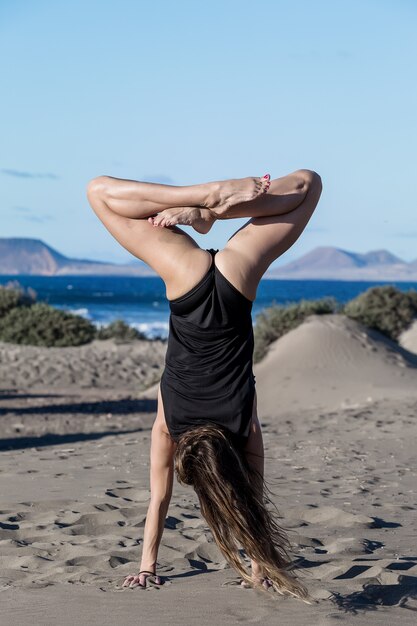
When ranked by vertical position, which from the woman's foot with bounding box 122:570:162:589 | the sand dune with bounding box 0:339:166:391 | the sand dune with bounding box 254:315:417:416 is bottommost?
the sand dune with bounding box 0:339:166:391

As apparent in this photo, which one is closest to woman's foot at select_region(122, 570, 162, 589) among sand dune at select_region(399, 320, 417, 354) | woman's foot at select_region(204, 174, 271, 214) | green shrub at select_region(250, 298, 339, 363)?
woman's foot at select_region(204, 174, 271, 214)

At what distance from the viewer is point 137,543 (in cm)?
588

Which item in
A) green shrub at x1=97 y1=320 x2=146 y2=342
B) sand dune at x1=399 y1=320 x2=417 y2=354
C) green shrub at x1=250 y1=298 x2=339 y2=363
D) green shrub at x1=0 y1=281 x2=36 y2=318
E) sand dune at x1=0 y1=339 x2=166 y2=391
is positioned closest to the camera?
green shrub at x1=250 y1=298 x2=339 y2=363

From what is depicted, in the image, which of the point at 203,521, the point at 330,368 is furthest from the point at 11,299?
the point at 203,521

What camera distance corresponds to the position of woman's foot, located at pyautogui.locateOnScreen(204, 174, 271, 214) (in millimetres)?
4355

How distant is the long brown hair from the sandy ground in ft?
0.65

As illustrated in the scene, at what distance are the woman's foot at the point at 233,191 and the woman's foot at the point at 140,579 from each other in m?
1.82

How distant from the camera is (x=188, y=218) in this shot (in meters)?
4.42

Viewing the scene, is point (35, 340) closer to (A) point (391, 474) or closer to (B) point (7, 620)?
(A) point (391, 474)

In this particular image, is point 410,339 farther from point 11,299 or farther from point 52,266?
point 52,266

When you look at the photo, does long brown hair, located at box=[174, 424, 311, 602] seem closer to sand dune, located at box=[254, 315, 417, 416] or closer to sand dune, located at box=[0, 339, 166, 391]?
sand dune, located at box=[254, 315, 417, 416]

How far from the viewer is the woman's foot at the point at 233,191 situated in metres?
4.36

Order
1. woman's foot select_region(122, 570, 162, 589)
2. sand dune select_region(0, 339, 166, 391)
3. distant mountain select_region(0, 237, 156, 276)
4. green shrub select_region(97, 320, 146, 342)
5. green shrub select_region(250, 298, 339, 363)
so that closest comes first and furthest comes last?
woman's foot select_region(122, 570, 162, 589) < green shrub select_region(250, 298, 339, 363) < sand dune select_region(0, 339, 166, 391) < green shrub select_region(97, 320, 146, 342) < distant mountain select_region(0, 237, 156, 276)

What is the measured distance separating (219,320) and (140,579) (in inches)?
53.6
